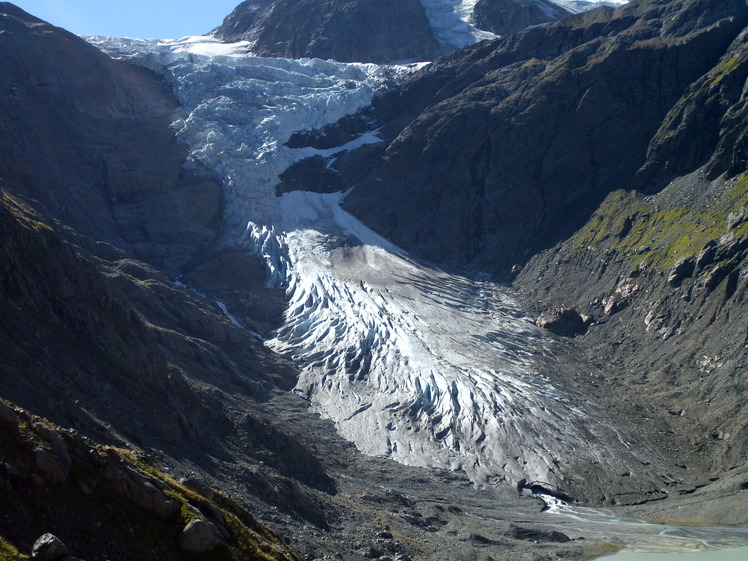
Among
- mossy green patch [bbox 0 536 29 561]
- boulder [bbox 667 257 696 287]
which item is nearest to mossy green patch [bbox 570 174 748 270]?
boulder [bbox 667 257 696 287]

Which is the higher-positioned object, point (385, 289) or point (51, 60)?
point (51, 60)

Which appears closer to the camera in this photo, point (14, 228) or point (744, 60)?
point (14, 228)

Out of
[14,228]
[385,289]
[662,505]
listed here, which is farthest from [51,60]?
[662,505]

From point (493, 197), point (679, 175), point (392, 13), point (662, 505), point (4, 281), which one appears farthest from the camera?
point (392, 13)

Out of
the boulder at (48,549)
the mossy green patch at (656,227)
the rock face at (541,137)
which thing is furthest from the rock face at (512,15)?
the boulder at (48,549)

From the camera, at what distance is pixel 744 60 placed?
87.3 metres

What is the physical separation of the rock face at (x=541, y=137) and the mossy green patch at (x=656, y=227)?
404 centimetres

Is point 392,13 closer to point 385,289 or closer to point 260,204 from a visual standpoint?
point 260,204

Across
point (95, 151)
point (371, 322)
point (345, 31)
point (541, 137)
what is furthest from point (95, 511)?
point (345, 31)

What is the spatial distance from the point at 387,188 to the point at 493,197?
53.6ft

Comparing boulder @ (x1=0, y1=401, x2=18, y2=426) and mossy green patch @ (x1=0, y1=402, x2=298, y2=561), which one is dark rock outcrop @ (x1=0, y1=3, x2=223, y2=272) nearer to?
boulder @ (x1=0, y1=401, x2=18, y2=426)

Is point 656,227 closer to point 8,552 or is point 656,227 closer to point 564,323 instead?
point 564,323

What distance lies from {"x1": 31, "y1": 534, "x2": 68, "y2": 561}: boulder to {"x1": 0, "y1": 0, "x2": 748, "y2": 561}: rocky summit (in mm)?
53

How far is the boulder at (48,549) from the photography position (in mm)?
14758
